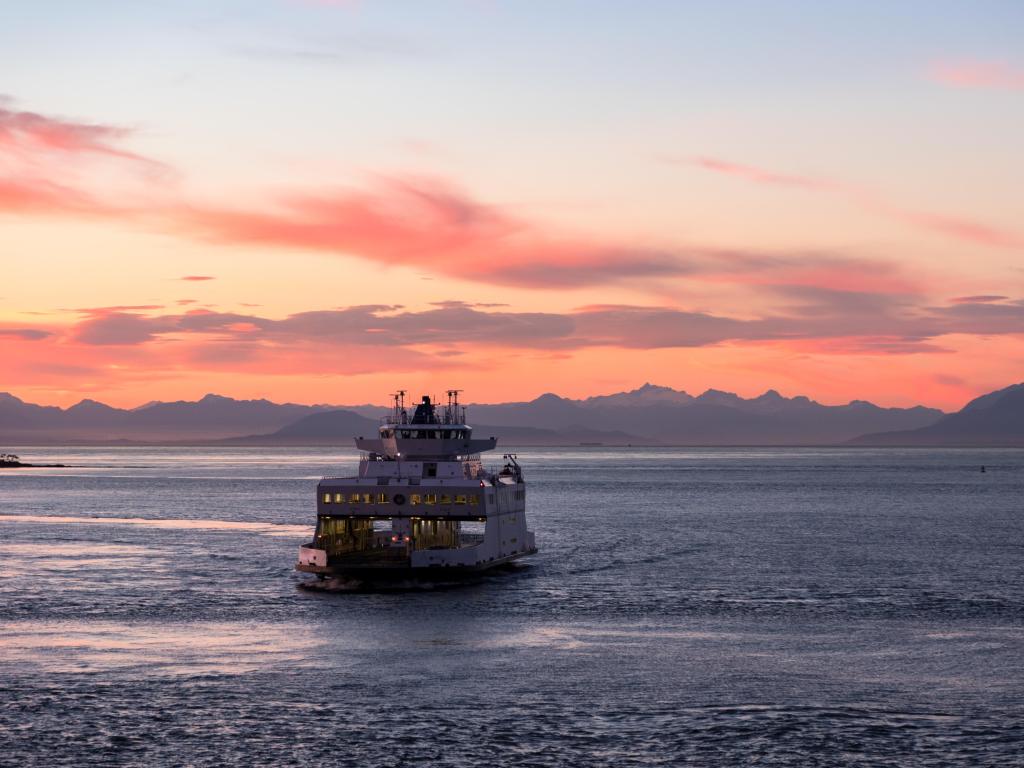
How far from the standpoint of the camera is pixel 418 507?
71.8 meters

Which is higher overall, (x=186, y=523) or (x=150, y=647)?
(x=150, y=647)

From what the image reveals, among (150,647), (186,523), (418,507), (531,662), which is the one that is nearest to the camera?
(531,662)

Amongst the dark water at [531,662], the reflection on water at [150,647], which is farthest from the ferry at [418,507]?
the reflection on water at [150,647]

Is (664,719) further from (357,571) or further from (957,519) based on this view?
(957,519)

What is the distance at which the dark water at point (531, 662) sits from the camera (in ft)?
117

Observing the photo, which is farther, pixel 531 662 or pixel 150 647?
pixel 150 647

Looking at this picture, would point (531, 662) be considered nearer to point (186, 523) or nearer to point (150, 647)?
point (150, 647)

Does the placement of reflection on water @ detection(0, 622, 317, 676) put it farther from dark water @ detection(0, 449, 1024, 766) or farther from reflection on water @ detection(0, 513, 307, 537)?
reflection on water @ detection(0, 513, 307, 537)

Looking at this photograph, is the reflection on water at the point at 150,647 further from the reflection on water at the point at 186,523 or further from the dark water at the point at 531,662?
the reflection on water at the point at 186,523

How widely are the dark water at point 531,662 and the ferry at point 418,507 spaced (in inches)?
90.1

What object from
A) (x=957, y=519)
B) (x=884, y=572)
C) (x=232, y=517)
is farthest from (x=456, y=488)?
(x=957, y=519)

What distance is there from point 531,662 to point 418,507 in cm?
2505

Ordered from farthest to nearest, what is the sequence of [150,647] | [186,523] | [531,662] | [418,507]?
[186,523]
[418,507]
[150,647]
[531,662]

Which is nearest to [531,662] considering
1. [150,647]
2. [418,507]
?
[150,647]
